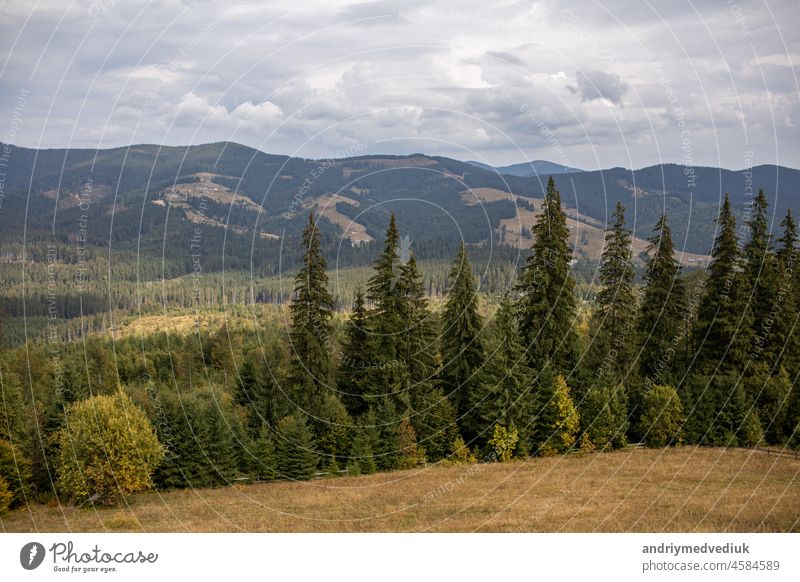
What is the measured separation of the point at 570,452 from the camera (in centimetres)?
3353

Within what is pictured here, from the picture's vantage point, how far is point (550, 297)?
38.2 m

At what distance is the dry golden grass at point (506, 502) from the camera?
19.7m

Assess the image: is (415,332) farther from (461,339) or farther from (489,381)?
(489,381)

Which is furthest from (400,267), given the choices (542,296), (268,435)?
(268,435)

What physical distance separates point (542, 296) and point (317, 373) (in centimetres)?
1340

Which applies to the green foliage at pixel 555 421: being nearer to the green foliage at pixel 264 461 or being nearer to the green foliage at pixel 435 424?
the green foliage at pixel 435 424

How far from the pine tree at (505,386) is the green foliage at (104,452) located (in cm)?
1645

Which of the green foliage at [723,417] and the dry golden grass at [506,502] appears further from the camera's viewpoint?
the green foliage at [723,417]

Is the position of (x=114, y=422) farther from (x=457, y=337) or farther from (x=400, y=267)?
(x=457, y=337)

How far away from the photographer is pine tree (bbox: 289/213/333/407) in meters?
35.3

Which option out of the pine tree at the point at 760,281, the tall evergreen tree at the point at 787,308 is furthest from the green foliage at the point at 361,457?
the tall evergreen tree at the point at 787,308

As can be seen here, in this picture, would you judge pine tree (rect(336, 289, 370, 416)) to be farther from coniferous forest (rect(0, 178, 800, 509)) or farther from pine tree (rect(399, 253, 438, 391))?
pine tree (rect(399, 253, 438, 391))

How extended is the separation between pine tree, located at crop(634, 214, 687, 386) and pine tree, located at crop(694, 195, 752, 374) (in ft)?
4.85
